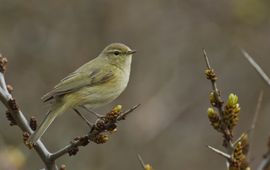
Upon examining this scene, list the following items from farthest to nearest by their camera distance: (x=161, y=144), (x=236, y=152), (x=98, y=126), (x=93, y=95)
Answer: (x=161, y=144) < (x=93, y=95) < (x=98, y=126) < (x=236, y=152)

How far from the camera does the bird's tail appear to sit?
11.2 ft

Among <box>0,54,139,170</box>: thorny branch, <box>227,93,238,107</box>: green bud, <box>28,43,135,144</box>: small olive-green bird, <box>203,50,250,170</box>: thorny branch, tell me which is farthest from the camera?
<box>28,43,135,144</box>: small olive-green bird

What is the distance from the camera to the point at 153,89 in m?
12.0

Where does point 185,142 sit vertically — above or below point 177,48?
below

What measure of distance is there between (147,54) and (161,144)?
6.65 ft

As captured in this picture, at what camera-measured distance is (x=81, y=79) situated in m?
5.47

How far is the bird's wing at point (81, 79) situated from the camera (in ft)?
16.4

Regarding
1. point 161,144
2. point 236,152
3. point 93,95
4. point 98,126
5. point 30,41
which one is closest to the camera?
point 236,152

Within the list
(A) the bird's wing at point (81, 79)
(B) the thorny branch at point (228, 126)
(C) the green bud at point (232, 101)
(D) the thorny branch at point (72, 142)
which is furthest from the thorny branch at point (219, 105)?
(A) the bird's wing at point (81, 79)

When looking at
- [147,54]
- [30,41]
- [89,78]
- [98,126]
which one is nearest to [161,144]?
[147,54]

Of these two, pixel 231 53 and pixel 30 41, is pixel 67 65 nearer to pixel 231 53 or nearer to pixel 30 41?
pixel 30 41

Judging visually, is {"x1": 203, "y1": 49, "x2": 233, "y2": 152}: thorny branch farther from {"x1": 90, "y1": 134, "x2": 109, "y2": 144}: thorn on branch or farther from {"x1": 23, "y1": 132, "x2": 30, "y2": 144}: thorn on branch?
{"x1": 23, "y1": 132, "x2": 30, "y2": 144}: thorn on branch

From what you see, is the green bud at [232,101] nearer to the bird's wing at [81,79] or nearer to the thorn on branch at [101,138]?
the thorn on branch at [101,138]

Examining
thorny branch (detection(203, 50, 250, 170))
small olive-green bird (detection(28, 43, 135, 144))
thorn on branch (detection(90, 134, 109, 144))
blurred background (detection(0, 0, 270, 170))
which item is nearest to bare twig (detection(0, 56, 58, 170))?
thorn on branch (detection(90, 134, 109, 144))
